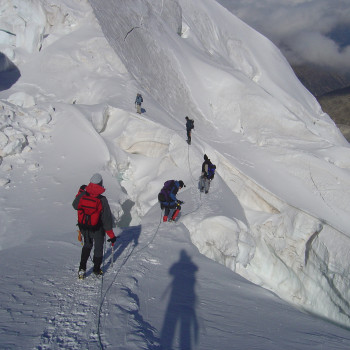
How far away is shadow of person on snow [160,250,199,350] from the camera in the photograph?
3.14 meters

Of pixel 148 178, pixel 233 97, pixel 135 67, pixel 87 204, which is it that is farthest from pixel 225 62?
pixel 87 204

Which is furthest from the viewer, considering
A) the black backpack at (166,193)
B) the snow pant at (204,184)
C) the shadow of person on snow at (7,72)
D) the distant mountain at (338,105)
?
the distant mountain at (338,105)

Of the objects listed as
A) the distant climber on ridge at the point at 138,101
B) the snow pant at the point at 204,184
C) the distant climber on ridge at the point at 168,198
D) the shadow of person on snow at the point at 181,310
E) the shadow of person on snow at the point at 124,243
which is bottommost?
the shadow of person on snow at the point at 181,310

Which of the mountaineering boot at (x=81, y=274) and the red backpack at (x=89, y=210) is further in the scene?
the mountaineering boot at (x=81, y=274)

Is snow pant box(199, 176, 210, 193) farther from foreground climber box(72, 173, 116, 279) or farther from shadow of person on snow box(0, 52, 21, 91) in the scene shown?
shadow of person on snow box(0, 52, 21, 91)

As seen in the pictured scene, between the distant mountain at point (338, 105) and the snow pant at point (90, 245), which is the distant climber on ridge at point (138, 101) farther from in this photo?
the distant mountain at point (338, 105)

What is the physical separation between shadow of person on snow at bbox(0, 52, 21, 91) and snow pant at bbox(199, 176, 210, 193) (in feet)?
37.6

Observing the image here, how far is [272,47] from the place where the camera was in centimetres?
3347

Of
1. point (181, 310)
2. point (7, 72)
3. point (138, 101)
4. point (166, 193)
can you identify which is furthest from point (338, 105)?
point (181, 310)

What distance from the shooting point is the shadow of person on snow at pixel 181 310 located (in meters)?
3.14

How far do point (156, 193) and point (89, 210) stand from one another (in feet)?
23.9

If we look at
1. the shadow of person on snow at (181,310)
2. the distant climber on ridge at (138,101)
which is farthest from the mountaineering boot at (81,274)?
the distant climber on ridge at (138,101)

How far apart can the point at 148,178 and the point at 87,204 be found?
8.30 meters

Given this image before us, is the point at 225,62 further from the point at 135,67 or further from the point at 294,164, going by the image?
the point at 294,164
